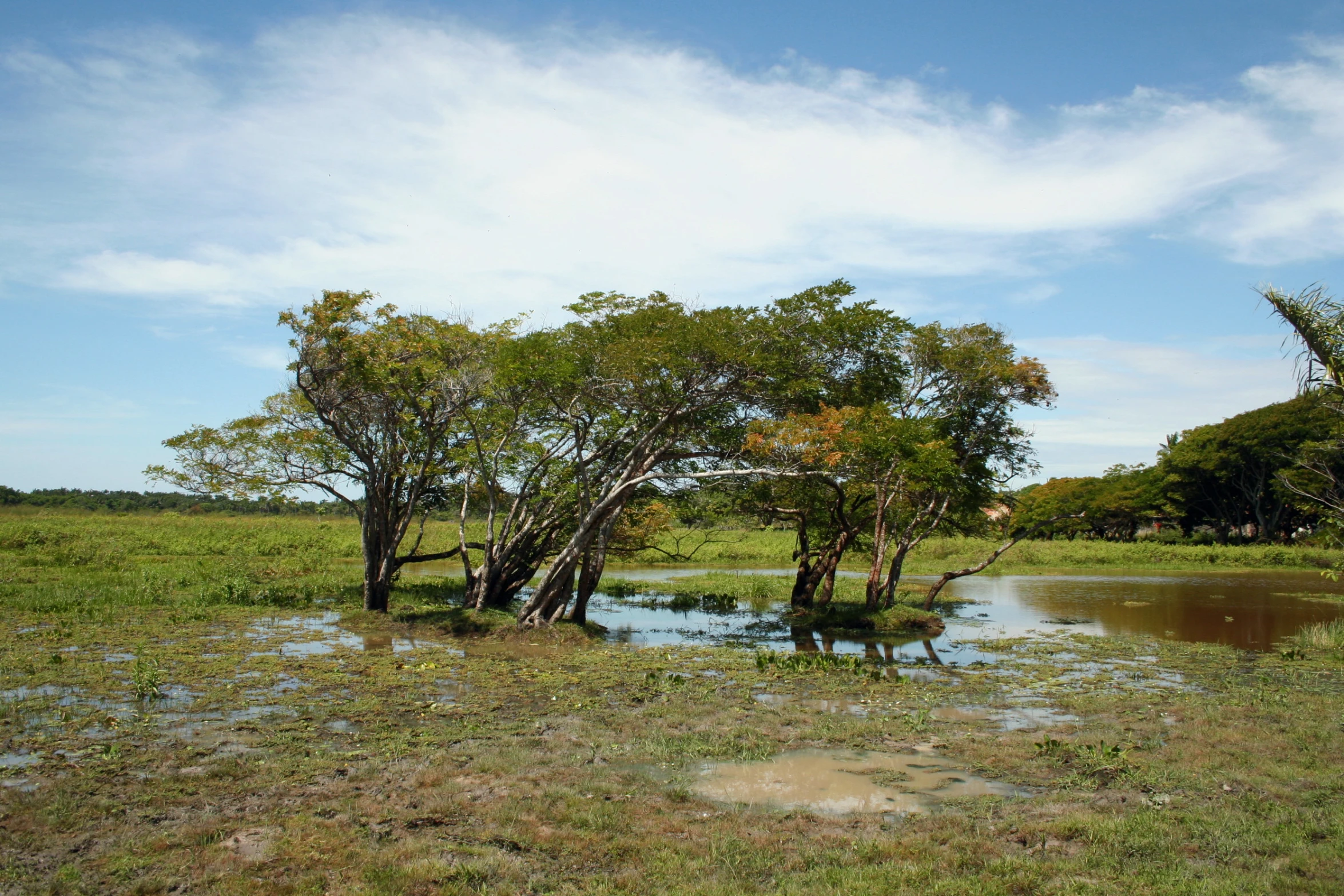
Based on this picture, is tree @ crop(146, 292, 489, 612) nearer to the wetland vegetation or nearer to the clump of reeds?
the wetland vegetation

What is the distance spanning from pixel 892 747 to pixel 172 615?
47.7ft

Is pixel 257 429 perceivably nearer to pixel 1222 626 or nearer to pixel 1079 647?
pixel 1079 647

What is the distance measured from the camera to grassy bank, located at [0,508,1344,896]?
17.4ft

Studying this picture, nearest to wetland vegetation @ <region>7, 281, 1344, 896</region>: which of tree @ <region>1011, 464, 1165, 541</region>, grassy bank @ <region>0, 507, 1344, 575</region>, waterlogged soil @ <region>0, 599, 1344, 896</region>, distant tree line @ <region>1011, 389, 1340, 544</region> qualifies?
waterlogged soil @ <region>0, 599, 1344, 896</region>

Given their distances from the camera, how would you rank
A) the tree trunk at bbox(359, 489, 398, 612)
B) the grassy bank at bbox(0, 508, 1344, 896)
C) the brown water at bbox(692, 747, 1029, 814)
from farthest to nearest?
the tree trunk at bbox(359, 489, 398, 612)
the brown water at bbox(692, 747, 1029, 814)
the grassy bank at bbox(0, 508, 1344, 896)

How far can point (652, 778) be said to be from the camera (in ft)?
24.2

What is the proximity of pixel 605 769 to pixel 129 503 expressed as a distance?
209ft

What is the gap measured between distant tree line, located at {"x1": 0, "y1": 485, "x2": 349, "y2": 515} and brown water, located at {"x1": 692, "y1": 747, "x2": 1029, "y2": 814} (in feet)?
142

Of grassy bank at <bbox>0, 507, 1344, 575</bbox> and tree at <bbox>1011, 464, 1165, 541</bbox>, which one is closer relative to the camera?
grassy bank at <bbox>0, 507, 1344, 575</bbox>

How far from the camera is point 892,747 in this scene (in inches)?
332

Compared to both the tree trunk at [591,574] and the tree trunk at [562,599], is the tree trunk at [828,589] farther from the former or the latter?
the tree trunk at [562,599]

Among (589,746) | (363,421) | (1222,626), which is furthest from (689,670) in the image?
(1222,626)

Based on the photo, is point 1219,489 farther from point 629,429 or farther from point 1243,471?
point 629,429

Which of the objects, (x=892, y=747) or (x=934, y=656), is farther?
(x=934, y=656)
